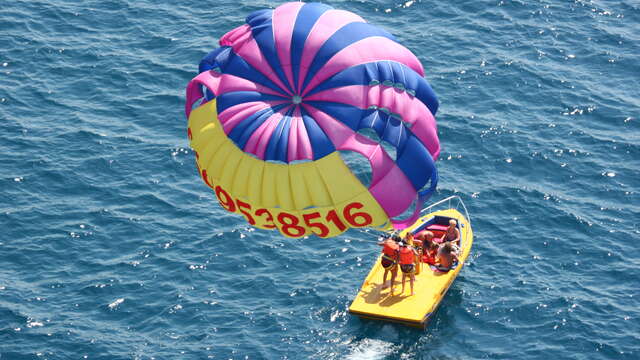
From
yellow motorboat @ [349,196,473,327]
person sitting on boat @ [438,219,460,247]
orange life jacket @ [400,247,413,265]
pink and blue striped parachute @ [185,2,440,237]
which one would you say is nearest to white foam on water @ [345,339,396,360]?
yellow motorboat @ [349,196,473,327]

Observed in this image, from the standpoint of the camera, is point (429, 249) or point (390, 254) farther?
point (429, 249)

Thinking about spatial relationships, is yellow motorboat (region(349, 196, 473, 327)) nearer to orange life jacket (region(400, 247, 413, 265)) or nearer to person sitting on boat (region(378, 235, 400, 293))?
person sitting on boat (region(378, 235, 400, 293))

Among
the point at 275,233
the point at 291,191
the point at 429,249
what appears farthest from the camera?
the point at 275,233

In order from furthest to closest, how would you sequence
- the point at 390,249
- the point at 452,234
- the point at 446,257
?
the point at 452,234
the point at 446,257
the point at 390,249

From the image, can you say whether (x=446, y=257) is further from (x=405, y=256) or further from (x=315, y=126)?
(x=315, y=126)

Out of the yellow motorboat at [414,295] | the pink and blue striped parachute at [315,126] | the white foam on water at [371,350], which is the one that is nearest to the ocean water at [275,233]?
the white foam on water at [371,350]

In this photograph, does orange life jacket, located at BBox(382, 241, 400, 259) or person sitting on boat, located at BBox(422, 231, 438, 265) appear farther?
person sitting on boat, located at BBox(422, 231, 438, 265)

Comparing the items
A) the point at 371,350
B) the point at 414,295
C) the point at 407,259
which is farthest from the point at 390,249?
the point at 371,350
